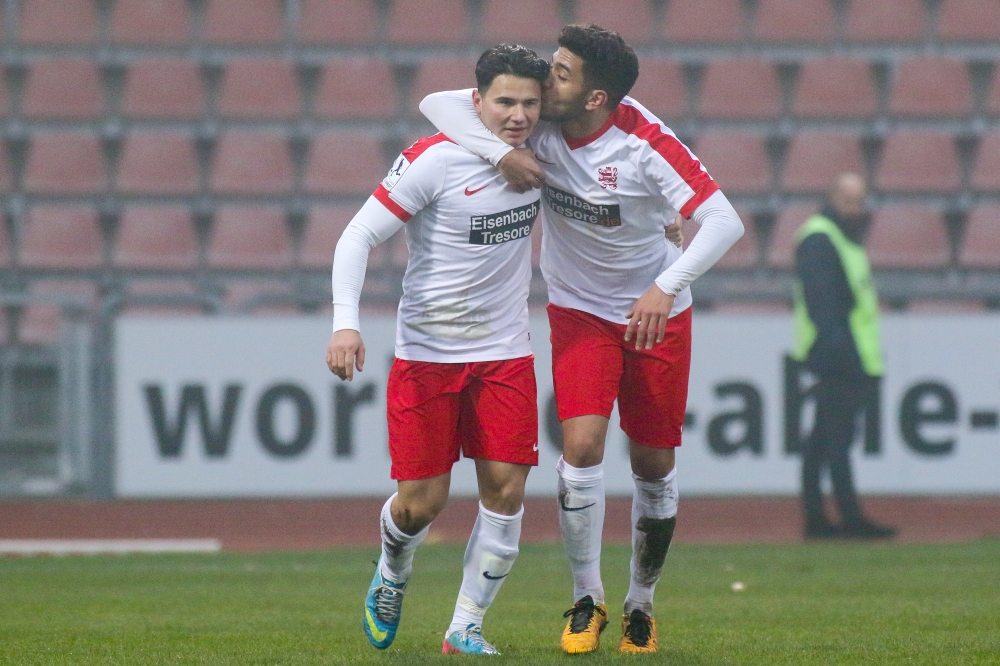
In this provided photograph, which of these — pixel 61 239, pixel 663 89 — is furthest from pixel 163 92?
pixel 663 89

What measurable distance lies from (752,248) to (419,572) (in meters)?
5.20

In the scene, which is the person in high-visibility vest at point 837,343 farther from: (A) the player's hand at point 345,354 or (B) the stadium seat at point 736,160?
(A) the player's hand at point 345,354

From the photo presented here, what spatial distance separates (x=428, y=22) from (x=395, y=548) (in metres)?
8.69

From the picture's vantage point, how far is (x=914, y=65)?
1180cm

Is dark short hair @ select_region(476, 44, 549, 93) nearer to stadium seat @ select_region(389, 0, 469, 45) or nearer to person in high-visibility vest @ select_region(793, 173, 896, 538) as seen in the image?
person in high-visibility vest @ select_region(793, 173, 896, 538)

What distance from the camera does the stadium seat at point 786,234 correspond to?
1099cm

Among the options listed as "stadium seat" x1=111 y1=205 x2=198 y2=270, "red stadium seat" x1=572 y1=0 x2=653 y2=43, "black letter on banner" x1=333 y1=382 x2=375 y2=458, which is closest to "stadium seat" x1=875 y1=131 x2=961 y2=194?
"red stadium seat" x1=572 y1=0 x2=653 y2=43

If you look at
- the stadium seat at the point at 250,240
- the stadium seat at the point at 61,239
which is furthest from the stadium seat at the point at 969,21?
the stadium seat at the point at 61,239

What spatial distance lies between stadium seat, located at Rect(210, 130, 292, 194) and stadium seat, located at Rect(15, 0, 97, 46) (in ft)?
5.67

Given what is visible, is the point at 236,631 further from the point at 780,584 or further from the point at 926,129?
the point at 926,129

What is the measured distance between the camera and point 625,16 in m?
12.1

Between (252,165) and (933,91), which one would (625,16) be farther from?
(252,165)

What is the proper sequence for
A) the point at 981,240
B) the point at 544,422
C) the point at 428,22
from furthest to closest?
the point at 428,22, the point at 981,240, the point at 544,422

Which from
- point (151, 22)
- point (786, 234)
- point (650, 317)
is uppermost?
point (151, 22)
